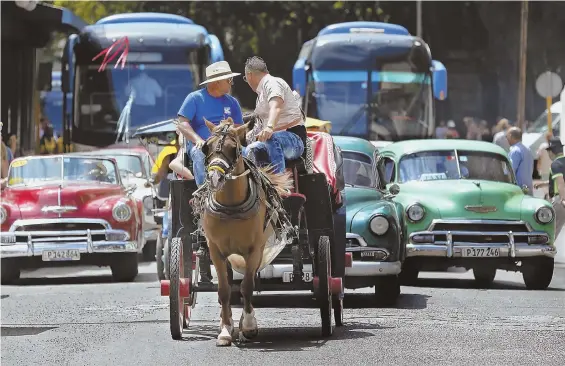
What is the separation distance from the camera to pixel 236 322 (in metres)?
14.4

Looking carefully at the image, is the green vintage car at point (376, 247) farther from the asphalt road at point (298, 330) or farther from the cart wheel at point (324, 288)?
the cart wheel at point (324, 288)

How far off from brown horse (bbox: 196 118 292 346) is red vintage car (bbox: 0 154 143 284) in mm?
8485

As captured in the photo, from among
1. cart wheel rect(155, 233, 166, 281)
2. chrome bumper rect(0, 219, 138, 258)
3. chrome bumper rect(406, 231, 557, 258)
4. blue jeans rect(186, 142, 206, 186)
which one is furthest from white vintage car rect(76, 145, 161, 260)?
blue jeans rect(186, 142, 206, 186)

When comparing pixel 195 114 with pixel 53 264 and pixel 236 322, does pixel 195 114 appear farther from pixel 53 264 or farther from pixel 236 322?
pixel 53 264

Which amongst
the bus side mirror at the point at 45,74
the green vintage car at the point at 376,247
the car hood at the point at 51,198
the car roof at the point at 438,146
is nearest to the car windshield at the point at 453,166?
the car roof at the point at 438,146

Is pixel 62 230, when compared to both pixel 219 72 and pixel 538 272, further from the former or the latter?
pixel 219 72

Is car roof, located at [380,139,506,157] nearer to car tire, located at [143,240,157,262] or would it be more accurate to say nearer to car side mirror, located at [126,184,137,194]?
car side mirror, located at [126,184,137,194]

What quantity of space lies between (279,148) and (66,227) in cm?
858

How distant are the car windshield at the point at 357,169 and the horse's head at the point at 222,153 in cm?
612

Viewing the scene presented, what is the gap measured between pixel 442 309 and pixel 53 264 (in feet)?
24.3

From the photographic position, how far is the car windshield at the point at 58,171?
22.1 metres

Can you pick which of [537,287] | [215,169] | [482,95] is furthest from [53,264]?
[482,95]

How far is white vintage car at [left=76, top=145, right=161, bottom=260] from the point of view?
24.5 m

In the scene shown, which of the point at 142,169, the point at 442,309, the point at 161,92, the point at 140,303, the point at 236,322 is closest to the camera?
the point at 236,322
